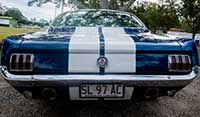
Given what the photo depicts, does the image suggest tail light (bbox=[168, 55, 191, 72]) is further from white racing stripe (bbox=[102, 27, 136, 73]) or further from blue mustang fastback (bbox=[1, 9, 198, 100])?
white racing stripe (bbox=[102, 27, 136, 73])

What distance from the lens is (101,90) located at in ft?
9.56

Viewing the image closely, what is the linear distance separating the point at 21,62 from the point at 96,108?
1411 mm

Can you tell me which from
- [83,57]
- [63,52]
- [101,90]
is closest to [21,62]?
[63,52]

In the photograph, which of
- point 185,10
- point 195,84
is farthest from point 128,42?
point 185,10

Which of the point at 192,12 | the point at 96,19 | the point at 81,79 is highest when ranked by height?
the point at 192,12

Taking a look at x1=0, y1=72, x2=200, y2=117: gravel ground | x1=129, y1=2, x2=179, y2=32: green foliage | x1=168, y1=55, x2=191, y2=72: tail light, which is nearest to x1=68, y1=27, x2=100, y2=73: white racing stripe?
x1=168, y1=55, x2=191, y2=72: tail light

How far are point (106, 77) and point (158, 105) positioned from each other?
165 cm

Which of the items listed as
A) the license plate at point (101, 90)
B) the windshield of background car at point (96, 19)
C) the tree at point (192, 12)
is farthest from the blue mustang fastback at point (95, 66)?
the tree at point (192, 12)

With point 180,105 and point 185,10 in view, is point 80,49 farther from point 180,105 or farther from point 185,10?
point 185,10

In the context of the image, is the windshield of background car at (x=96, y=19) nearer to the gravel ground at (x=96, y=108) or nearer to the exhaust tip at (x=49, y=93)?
the gravel ground at (x=96, y=108)

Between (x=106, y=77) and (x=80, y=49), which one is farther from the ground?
(x=80, y=49)

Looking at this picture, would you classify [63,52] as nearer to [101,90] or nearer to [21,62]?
[21,62]

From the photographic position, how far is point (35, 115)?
3.66m

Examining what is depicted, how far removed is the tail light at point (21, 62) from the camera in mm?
2857
